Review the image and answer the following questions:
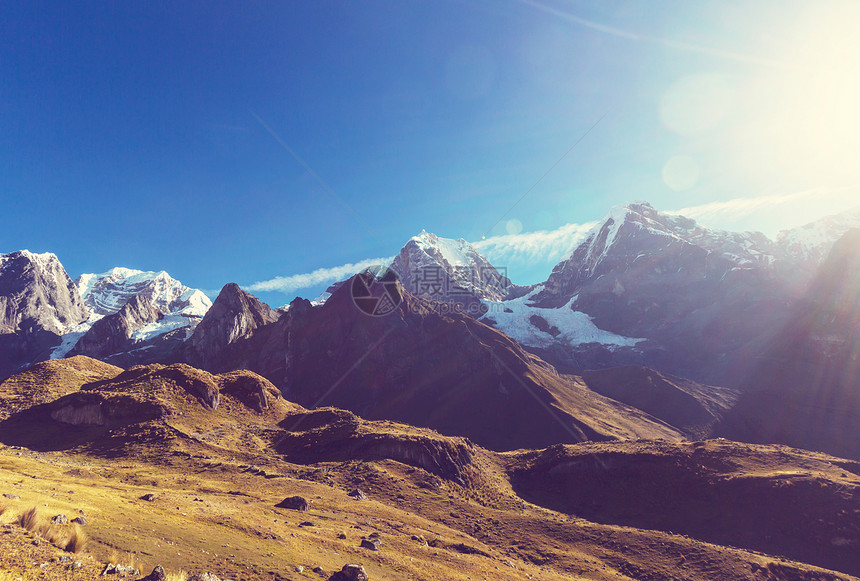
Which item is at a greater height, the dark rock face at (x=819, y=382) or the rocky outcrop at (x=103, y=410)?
the dark rock face at (x=819, y=382)

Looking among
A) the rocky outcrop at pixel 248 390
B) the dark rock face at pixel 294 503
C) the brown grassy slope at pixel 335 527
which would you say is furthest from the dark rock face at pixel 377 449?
the dark rock face at pixel 294 503

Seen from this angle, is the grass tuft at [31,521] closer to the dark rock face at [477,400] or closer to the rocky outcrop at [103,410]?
the rocky outcrop at [103,410]

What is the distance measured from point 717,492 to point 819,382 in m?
150

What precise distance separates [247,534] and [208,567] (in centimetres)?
904

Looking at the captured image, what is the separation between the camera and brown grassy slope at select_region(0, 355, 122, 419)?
79.2m

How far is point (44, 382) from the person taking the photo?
88750mm

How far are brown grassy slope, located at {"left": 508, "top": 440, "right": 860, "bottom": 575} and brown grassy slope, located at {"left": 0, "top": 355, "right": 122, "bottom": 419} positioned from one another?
307ft

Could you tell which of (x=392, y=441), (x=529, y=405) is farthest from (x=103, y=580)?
(x=529, y=405)

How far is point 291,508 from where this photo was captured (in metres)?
50.9

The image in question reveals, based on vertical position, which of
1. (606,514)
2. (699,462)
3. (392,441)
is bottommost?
(606,514)

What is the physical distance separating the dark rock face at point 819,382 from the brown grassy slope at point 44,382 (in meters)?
201

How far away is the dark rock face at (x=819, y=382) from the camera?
15038 centimetres

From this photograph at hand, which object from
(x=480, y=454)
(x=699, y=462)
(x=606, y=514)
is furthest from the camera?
(x=480, y=454)

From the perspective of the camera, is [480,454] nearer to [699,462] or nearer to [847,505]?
[699,462]
